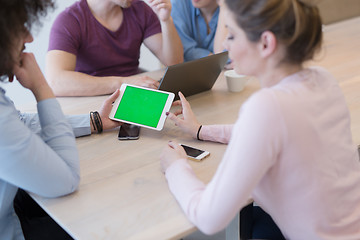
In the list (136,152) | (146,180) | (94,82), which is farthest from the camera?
(94,82)

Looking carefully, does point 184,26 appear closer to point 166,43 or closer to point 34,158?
point 166,43

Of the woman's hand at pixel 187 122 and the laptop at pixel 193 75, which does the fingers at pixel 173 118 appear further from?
the laptop at pixel 193 75

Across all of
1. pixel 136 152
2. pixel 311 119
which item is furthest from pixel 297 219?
pixel 136 152

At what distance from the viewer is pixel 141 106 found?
1.31 metres

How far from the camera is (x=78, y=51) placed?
1870 millimetres

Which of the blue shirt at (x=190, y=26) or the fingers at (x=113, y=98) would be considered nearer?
the fingers at (x=113, y=98)

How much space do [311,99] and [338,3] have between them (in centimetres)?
240

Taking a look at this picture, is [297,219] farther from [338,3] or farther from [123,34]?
[338,3]

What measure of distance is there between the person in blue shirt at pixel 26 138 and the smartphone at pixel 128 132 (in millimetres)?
253

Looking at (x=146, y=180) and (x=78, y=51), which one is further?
(x=78, y=51)

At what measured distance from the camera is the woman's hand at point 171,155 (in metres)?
1.07

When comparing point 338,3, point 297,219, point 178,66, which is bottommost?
point 338,3

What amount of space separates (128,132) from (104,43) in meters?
0.74

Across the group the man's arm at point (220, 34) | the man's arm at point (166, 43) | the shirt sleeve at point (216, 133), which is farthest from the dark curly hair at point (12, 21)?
the man's arm at point (220, 34)
